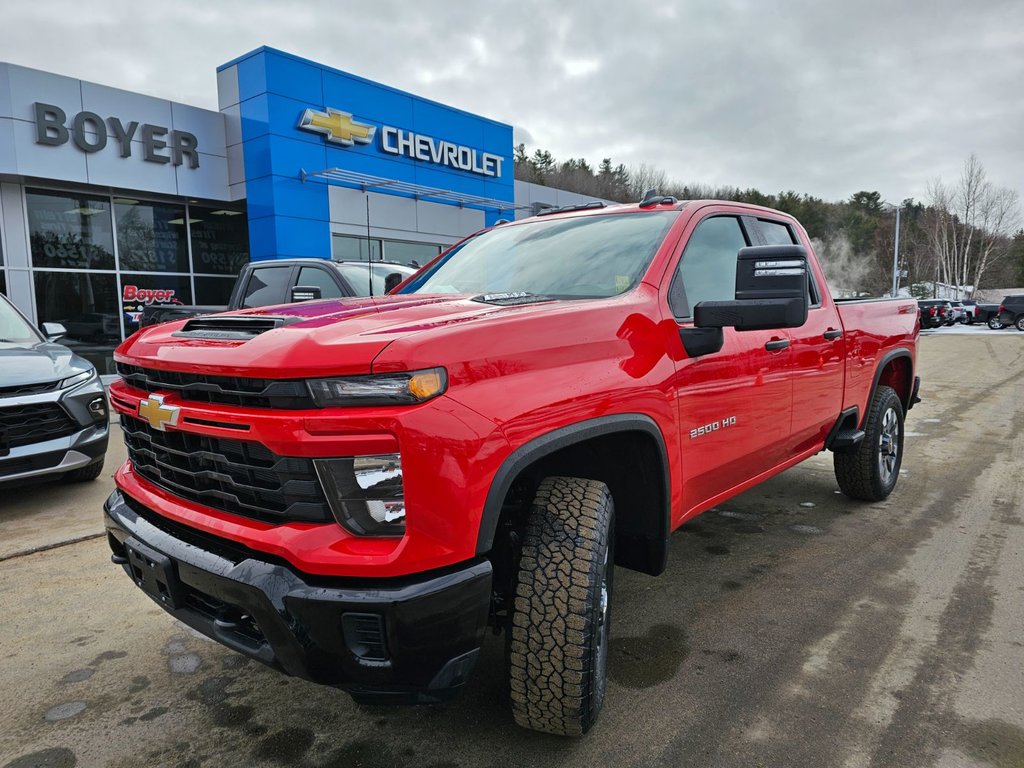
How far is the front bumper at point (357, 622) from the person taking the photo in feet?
5.63

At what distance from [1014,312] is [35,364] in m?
38.4

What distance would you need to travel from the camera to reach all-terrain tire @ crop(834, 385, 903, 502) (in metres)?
4.48

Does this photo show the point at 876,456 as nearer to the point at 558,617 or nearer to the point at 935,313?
the point at 558,617

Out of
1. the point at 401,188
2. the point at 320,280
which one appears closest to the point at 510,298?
the point at 320,280

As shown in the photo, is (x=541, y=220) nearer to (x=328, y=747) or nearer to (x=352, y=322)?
(x=352, y=322)

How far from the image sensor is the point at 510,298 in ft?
8.42

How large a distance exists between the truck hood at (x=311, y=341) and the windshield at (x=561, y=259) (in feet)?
1.33

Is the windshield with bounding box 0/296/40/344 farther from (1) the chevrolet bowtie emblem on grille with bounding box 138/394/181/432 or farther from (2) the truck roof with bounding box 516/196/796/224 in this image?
(2) the truck roof with bounding box 516/196/796/224

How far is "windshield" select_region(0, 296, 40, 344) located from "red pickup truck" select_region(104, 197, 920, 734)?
370cm

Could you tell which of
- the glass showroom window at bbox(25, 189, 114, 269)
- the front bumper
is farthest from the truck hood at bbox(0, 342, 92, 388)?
the glass showroom window at bbox(25, 189, 114, 269)

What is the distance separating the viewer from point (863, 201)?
8194 centimetres

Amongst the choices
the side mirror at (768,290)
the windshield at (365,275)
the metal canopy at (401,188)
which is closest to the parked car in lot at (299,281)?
the windshield at (365,275)

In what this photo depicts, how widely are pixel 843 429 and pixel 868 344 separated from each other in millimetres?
543

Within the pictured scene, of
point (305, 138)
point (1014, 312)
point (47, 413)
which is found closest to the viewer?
point (47, 413)
